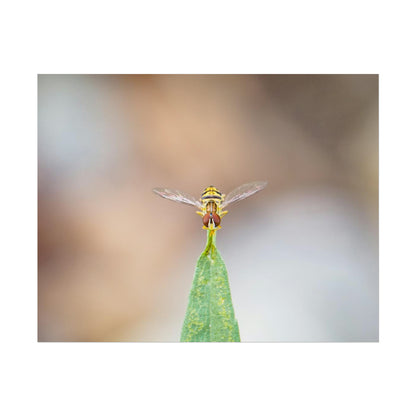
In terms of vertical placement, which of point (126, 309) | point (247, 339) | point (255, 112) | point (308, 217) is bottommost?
point (247, 339)

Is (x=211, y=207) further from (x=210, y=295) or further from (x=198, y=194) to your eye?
(x=210, y=295)

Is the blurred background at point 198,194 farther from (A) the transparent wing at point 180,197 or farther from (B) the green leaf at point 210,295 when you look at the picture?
(B) the green leaf at point 210,295

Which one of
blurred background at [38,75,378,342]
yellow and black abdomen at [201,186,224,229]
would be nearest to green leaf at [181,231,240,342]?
yellow and black abdomen at [201,186,224,229]

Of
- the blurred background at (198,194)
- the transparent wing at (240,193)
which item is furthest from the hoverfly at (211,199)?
the blurred background at (198,194)

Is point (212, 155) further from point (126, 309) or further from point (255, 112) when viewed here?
point (126, 309)
